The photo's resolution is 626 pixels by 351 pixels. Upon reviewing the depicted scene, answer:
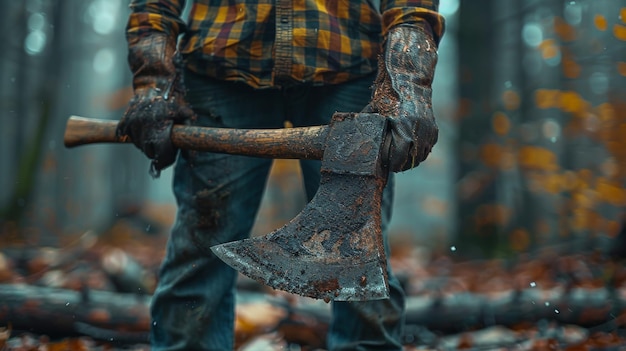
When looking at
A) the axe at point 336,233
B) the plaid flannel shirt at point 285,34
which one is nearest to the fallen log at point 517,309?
the plaid flannel shirt at point 285,34

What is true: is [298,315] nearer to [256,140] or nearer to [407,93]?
[256,140]

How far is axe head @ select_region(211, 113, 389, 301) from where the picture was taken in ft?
5.74

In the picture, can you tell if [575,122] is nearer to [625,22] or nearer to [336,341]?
[625,22]

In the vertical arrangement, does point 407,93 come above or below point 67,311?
above

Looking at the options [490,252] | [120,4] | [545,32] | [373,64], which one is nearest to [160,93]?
[373,64]

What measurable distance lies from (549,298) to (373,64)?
2.49m

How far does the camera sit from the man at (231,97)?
2.30m

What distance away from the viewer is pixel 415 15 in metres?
2.23

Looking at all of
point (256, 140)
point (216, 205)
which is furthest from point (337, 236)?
point (216, 205)

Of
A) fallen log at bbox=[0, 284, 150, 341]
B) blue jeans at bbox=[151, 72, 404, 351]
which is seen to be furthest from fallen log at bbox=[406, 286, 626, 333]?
fallen log at bbox=[0, 284, 150, 341]

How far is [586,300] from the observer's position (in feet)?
12.7

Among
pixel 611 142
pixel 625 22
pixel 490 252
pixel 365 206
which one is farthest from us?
pixel 490 252

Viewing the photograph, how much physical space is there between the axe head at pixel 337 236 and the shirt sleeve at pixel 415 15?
0.52m

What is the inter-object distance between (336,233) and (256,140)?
0.52 metres
